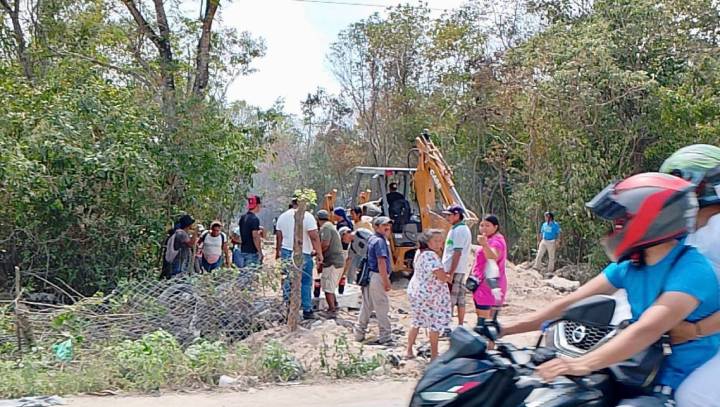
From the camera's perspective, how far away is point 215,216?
1730 centimetres

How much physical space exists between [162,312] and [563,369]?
7.70 m

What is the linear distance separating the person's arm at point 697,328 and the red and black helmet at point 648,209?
34cm

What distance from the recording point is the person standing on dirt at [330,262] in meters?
12.7

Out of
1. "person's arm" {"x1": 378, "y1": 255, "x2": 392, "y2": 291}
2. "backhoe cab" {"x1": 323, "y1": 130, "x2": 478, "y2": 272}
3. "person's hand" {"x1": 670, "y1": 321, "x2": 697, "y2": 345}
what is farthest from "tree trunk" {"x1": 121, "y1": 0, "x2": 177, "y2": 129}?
"person's hand" {"x1": 670, "y1": 321, "x2": 697, "y2": 345}

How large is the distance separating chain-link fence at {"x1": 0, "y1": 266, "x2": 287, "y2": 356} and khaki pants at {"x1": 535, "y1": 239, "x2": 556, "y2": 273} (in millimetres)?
11170

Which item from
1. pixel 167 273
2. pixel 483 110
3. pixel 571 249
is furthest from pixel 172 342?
pixel 483 110

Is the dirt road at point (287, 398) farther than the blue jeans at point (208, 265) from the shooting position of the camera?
No

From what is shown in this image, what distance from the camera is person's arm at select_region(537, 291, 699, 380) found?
298 cm

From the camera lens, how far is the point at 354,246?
13.1 metres

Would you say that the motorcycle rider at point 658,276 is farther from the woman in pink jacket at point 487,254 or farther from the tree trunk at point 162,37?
the tree trunk at point 162,37

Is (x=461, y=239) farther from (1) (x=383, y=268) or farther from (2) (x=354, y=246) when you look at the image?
(2) (x=354, y=246)

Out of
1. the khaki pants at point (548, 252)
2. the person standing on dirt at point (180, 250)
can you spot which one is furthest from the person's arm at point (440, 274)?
the khaki pants at point (548, 252)

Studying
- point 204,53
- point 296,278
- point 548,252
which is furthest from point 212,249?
point 548,252

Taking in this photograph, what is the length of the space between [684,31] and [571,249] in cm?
601
